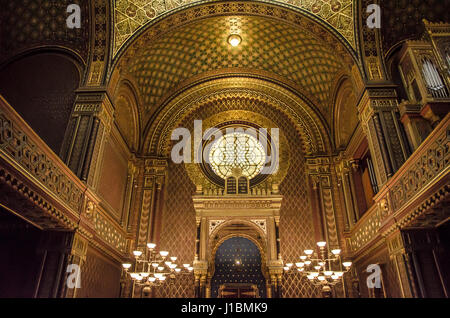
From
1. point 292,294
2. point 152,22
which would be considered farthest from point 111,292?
point 152,22

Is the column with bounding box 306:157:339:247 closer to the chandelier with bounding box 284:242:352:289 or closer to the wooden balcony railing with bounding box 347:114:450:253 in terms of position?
the chandelier with bounding box 284:242:352:289

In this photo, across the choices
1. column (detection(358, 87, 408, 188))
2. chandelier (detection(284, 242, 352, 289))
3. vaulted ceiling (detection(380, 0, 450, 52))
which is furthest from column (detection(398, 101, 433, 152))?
chandelier (detection(284, 242, 352, 289))

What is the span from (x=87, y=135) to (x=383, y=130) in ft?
28.6

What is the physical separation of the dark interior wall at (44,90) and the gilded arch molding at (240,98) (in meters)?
4.32

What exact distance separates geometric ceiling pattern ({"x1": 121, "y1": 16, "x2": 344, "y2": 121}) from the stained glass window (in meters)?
3.20

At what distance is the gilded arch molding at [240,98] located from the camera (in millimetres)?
14852

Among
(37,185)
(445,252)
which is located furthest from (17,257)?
(445,252)

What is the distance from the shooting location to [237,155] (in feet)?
50.4

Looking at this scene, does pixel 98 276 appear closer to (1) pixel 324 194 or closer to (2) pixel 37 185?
(2) pixel 37 185

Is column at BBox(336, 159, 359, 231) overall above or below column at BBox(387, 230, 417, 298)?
above

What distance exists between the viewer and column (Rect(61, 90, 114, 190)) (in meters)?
9.73
